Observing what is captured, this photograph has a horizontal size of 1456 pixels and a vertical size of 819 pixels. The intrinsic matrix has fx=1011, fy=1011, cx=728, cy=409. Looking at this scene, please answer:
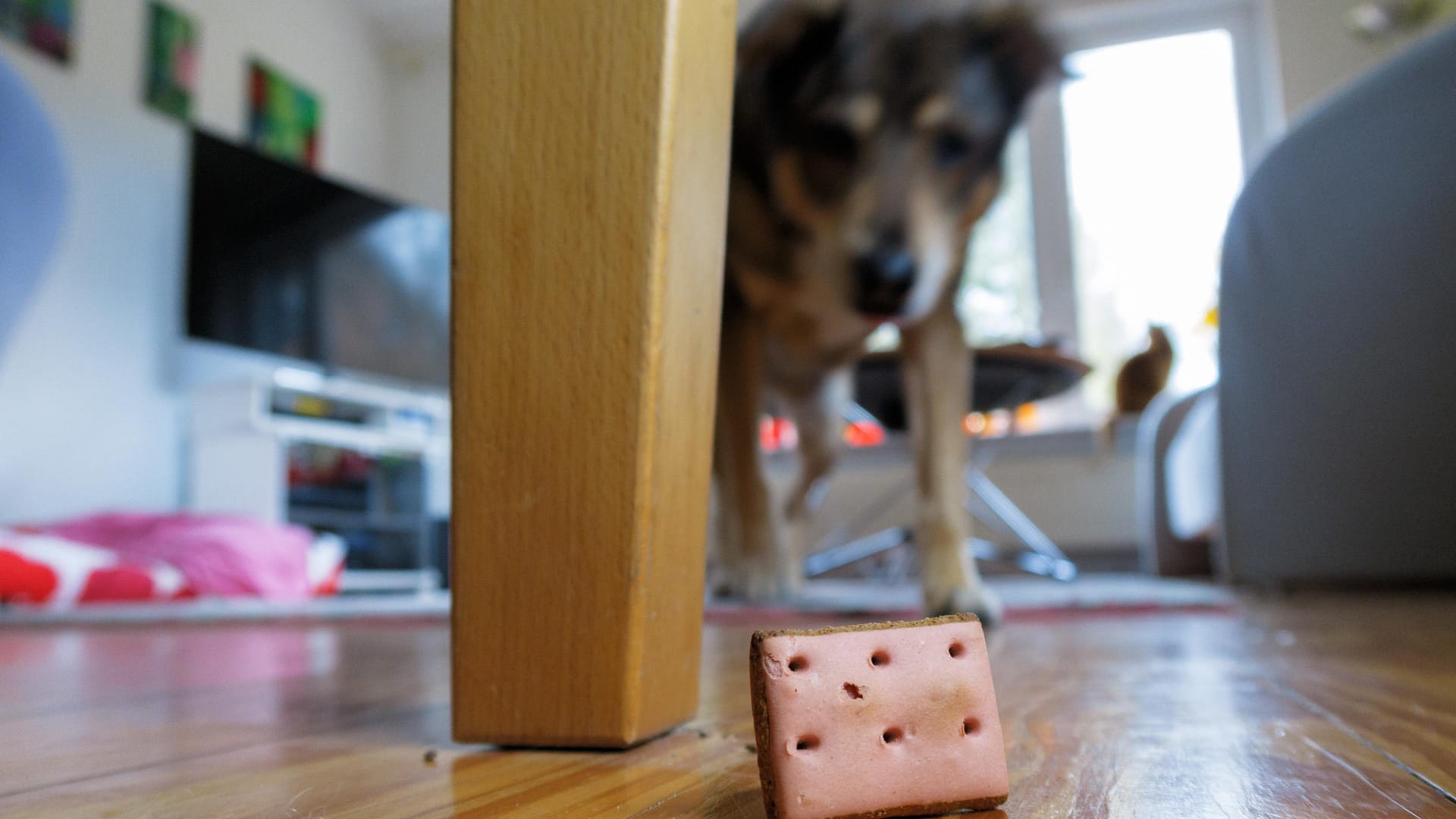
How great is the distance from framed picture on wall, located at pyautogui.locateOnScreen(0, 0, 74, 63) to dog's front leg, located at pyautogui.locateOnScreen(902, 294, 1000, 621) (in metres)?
3.22

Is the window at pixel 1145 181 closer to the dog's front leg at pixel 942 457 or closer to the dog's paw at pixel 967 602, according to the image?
the dog's front leg at pixel 942 457

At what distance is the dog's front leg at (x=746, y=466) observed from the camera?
1.55 meters

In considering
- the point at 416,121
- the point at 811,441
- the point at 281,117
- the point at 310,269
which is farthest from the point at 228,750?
the point at 416,121

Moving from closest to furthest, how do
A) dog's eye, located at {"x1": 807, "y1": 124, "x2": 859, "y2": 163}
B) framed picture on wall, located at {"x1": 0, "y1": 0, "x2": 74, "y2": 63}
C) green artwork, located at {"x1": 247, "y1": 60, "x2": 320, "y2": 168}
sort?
dog's eye, located at {"x1": 807, "y1": 124, "x2": 859, "y2": 163} → framed picture on wall, located at {"x1": 0, "y1": 0, "x2": 74, "y2": 63} → green artwork, located at {"x1": 247, "y1": 60, "x2": 320, "y2": 168}

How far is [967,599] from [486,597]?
801 mm

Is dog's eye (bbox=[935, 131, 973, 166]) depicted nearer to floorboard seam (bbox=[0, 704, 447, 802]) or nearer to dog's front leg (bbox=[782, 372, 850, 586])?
dog's front leg (bbox=[782, 372, 850, 586])

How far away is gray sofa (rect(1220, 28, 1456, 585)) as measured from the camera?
110cm

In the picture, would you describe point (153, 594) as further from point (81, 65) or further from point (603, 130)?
point (603, 130)

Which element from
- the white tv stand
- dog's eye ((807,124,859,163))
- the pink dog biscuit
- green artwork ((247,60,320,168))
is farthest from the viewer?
green artwork ((247,60,320,168))

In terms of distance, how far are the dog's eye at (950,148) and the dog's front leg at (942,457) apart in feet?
0.73

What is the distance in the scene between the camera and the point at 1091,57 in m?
4.32

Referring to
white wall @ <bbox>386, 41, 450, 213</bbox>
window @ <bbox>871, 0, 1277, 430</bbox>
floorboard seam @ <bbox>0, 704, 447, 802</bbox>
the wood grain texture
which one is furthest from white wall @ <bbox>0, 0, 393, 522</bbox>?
the wood grain texture

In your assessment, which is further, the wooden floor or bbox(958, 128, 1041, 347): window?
bbox(958, 128, 1041, 347): window

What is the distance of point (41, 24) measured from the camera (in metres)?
3.23
